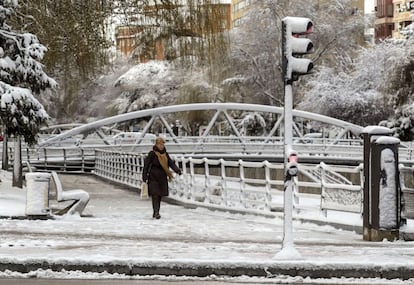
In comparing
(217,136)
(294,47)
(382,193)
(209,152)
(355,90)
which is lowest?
(209,152)

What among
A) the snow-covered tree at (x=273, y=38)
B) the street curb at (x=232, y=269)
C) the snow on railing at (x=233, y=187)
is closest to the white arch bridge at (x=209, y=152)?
the snow on railing at (x=233, y=187)

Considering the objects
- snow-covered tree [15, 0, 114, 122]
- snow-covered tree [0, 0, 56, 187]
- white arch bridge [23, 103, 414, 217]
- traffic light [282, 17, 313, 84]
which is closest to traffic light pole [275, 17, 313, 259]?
traffic light [282, 17, 313, 84]

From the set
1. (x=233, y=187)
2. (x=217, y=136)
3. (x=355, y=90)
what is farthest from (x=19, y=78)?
(x=355, y=90)

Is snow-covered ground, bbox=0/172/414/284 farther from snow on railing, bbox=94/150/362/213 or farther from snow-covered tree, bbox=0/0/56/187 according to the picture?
snow-covered tree, bbox=0/0/56/187

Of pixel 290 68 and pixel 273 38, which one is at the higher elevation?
pixel 273 38

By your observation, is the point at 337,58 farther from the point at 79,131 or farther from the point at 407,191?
→ the point at 407,191

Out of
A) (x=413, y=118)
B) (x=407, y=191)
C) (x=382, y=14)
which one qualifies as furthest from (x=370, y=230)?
(x=382, y=14)

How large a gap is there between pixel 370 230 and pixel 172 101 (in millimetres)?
73974

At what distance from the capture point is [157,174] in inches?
784

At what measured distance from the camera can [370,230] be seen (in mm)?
15266

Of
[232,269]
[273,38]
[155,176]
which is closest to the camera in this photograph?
[232,269]

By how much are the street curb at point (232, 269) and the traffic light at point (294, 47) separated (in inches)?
102

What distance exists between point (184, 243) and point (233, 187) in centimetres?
1116

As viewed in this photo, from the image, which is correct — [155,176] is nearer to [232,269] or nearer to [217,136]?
[232,269]
